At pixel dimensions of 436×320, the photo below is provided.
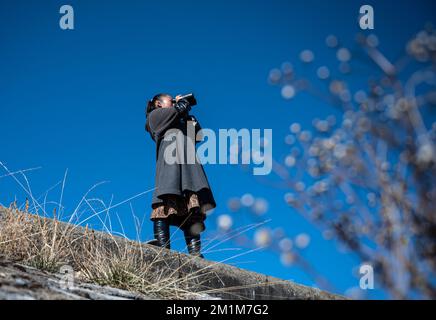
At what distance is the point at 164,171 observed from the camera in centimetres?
466

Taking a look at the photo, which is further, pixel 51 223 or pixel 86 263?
pixel 51 223

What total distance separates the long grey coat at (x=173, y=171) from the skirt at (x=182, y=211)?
45mm

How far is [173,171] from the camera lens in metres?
4.61

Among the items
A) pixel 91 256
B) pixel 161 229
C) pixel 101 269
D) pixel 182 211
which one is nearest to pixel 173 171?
pixel 182 211

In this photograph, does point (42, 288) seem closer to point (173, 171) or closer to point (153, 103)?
point (173, 171)

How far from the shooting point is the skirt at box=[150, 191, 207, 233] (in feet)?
14.6

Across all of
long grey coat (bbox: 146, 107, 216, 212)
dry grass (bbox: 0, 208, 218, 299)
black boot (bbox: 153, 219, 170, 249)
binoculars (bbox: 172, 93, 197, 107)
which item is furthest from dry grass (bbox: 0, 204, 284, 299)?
binoculars (bbox: 172, 93, 197, 107)

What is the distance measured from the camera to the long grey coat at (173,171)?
4.52 m

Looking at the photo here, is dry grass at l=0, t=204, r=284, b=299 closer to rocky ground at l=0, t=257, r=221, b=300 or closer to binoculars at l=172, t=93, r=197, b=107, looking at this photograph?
rocky ground at l=0, t=257, r=221, b=300

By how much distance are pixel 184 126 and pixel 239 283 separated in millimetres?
2334

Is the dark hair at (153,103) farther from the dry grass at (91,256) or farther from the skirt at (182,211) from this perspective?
the dry grass at (91,256)

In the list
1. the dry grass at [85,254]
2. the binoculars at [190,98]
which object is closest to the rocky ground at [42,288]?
the dry grass at [85,254]
